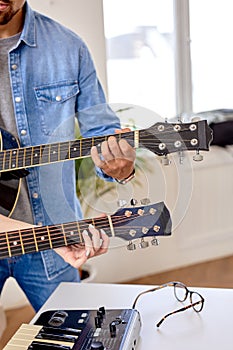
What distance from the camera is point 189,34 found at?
311 cm

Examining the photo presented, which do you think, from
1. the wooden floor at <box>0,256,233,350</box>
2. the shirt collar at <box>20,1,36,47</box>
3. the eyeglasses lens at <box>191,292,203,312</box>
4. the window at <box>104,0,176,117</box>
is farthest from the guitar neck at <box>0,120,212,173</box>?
the window at <box>104,0,176,117</box>

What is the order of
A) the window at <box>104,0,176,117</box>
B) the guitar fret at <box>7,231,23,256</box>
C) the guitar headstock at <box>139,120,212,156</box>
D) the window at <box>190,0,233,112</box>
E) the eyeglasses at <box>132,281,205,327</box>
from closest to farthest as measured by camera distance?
the guitar headstock at <box>139,120,212,156</box> < the guitar fret at <box>7,231,23,256</box> < the eyeglasses at <box>132,281,205,327</box> < the window at <box>104,0,176,117</box> < the window at <box>190,0,233,112</box>

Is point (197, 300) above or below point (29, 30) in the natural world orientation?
below

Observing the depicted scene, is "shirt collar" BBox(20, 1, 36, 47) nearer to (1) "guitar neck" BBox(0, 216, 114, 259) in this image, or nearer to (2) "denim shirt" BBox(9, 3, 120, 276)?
(2) "denim shirt" BBox(9, 3, 120, 276)

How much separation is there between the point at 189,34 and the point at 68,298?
6.83ft

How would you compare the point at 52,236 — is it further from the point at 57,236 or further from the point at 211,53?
the point at 211,53

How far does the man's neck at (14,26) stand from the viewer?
1316 mm

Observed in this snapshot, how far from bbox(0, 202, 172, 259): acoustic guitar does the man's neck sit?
0.47 meters

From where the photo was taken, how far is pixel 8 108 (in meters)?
1.30

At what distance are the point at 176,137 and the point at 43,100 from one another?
42 centimetres

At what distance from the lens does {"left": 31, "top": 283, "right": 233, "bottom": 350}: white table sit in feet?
3.72

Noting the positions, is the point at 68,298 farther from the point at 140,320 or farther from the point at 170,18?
the point at 170,18

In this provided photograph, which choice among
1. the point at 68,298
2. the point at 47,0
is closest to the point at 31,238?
the point at 68,298

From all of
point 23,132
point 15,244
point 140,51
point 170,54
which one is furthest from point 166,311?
point 170,54
